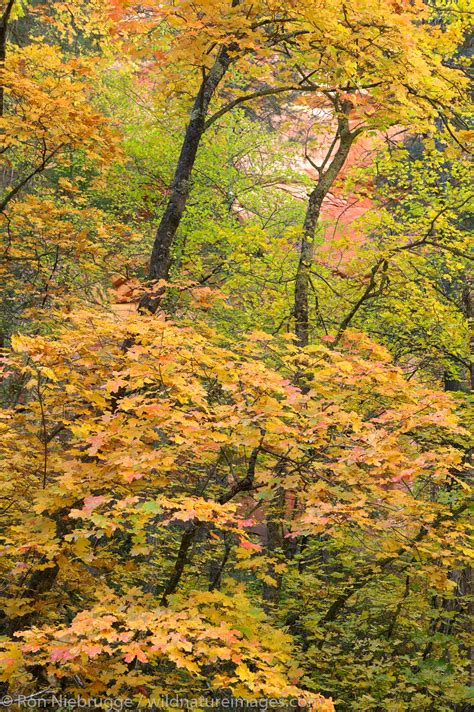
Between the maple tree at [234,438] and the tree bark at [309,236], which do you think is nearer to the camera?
the maple tree at [234,438]

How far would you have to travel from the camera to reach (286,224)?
16109mm

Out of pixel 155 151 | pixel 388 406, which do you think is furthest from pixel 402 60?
pixel 155 151

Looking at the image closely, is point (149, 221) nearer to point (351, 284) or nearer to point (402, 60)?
point (351, 284)

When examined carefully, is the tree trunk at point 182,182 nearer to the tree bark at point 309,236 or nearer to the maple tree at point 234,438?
the maple tree at point 234,438

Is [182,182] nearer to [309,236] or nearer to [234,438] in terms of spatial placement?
[309,236]

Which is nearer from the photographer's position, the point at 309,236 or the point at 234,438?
the point at 234,438

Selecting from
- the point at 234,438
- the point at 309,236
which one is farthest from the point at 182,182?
the point at 234,438

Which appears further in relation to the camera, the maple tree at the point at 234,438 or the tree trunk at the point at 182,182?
the tree trunk at the point at 182,182

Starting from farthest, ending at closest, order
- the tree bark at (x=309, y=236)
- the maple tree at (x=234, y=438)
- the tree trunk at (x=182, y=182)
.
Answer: the tree bark at (x=309, y=236), the tree trunk at (x=182, y=182), the maple tree at (x=234, y=438)

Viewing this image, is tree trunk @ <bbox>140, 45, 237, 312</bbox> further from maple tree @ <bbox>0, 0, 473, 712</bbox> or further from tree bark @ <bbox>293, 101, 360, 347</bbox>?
tree bark @ <bbox>293, 101, 360, 347</bbox>

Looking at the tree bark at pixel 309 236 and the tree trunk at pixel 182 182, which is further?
the tree bark at pixel 309 236

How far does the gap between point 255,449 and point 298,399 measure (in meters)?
0.66

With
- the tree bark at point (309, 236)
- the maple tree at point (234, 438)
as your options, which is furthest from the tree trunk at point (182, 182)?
the tree bark at point (309, 236)

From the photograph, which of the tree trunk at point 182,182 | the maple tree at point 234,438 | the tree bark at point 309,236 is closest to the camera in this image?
the maple tree at point 234,438
